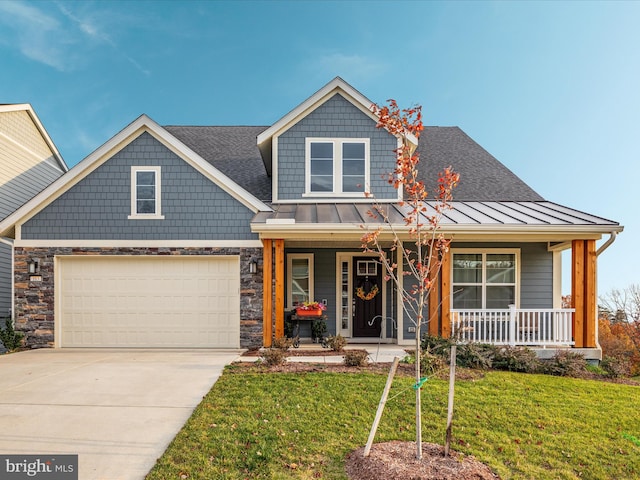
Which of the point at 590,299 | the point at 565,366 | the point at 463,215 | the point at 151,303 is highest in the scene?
the point at 463,215

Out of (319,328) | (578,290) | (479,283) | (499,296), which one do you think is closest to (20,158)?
(319,328)

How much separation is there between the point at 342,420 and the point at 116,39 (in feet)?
60.4

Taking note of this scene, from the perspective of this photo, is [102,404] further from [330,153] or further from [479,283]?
[479,283]

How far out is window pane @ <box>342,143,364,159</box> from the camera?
11281 mm

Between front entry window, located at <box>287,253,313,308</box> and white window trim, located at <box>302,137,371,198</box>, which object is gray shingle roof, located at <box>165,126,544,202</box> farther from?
front entry window, located at <box>287,253,313,308</box>

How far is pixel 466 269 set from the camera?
11.5 m

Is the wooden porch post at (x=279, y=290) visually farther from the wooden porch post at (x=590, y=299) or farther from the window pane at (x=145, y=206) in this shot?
the wooden porch post at (x=590, y=299)

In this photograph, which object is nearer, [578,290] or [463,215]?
[578,290]

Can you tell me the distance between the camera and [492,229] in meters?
9.28

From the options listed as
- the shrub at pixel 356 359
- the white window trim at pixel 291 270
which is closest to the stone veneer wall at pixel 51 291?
the white window trim at pixel 291 270

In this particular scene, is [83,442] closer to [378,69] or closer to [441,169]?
[441,169]

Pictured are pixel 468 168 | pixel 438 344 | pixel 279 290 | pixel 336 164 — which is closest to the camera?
pixel 438 344

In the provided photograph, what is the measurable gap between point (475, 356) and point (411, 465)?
4910mm

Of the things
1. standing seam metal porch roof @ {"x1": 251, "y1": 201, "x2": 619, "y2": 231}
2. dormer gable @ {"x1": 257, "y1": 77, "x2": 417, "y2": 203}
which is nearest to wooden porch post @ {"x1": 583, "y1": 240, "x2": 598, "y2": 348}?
standing seam metal porch roof @ {"x1": 251, "y1": 201, "x2": 619, "y2": 231}
